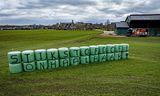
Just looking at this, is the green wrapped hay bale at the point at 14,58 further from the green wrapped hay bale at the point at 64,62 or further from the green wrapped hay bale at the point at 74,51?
the green wrapped hay bale at the point at 74,51

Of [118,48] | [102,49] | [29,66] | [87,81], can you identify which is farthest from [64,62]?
[118,48]

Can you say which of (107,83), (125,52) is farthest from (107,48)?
(107,83)

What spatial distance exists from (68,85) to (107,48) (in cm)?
912

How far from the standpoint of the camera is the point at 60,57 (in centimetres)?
1977

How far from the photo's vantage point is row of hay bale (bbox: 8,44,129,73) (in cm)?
1800

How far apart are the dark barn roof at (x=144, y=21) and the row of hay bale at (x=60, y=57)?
44.6m

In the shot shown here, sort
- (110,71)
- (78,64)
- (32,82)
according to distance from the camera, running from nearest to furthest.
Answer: (32,82) → (110,71) → (78,64)

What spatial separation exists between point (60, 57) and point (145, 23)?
53.4 m

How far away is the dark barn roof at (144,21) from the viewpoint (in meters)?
66.2

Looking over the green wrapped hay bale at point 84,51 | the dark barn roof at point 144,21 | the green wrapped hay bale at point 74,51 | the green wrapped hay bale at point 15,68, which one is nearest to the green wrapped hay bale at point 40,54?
the green wrapped hay bale at point 15,68

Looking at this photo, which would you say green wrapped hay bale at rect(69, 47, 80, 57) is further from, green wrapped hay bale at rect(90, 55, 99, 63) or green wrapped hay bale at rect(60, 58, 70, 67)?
green wrapped hay bale at rect(90, 55, 99, 63)

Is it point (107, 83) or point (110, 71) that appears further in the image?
point (110, 71)

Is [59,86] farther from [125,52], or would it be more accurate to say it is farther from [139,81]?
[125,52]

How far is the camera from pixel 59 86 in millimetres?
14234
